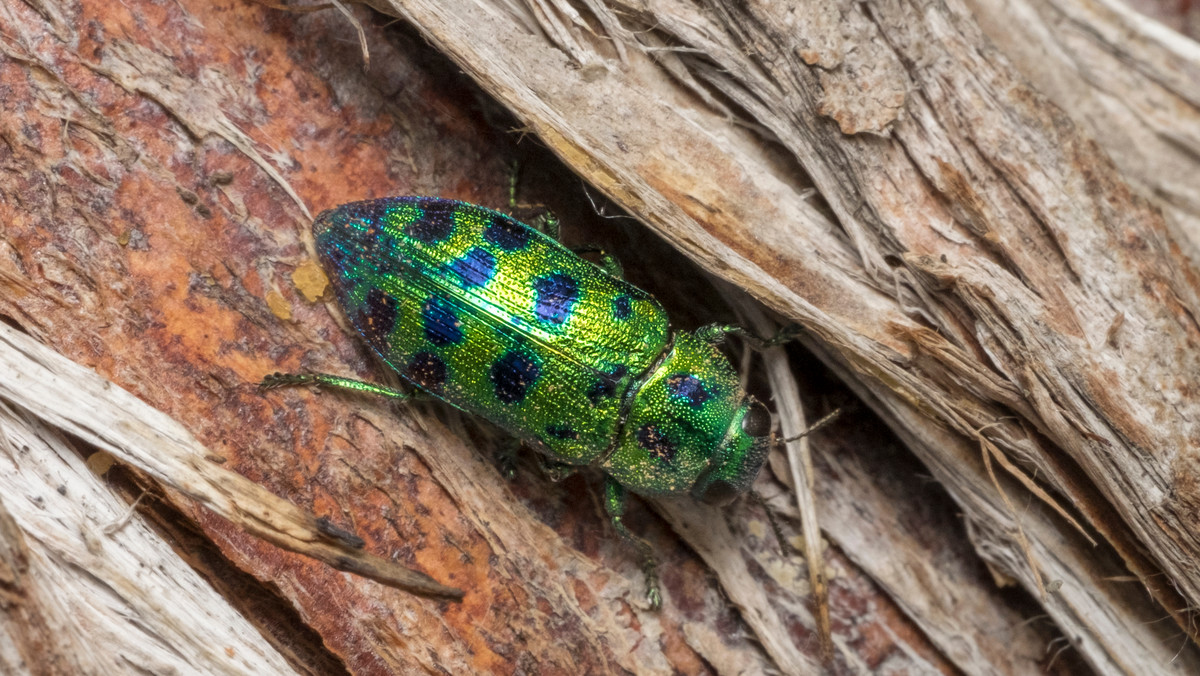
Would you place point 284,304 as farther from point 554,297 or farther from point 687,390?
point 687,390

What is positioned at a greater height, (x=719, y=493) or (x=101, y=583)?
(x=719, y=493)

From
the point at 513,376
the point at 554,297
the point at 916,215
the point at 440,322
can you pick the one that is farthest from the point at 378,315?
the point at 916,215

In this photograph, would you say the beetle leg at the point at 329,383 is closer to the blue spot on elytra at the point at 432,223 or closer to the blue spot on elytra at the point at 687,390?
the blue spot on elytra at the point at 432,223

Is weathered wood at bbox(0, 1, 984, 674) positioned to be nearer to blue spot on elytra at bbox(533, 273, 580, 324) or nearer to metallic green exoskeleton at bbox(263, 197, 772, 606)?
metallic green exoskeleton at bbox(263, 197, 772, 606)

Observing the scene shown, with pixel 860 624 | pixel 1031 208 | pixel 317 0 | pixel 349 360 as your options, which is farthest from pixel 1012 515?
pixel 317 0

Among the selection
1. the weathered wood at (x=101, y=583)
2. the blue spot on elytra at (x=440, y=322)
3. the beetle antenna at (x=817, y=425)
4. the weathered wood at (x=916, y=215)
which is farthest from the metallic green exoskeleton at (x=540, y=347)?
the weathered wood at (x=101, y=583)

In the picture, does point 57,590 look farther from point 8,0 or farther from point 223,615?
point 8,0

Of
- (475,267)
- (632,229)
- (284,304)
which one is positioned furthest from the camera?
(632,229)
